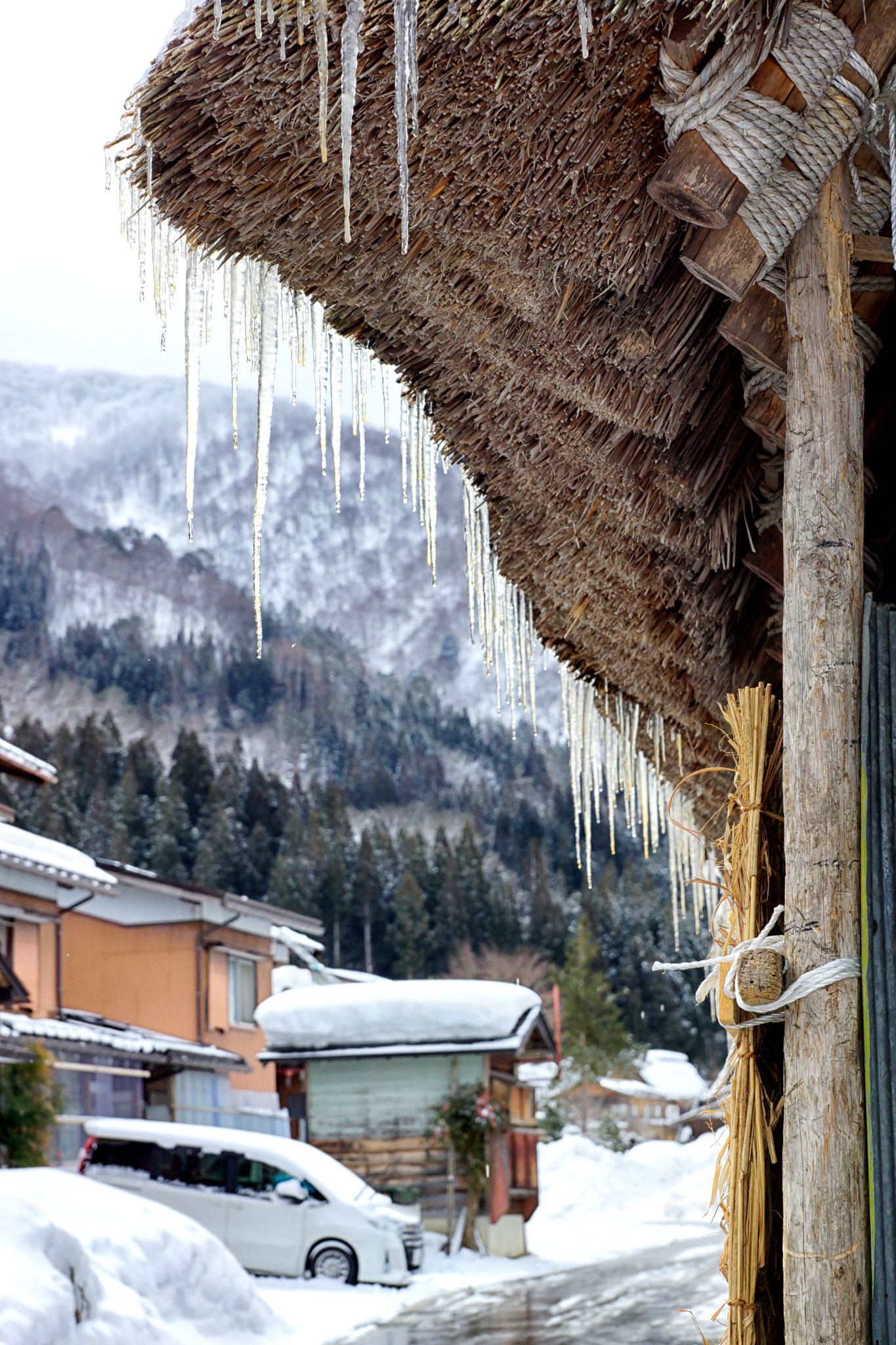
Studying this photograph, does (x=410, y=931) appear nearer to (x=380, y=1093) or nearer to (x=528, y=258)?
(x=380, y=1093)

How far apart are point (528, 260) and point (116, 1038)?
54.6ft

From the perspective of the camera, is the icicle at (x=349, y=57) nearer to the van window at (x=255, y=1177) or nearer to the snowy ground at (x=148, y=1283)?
the snowy ground at (x=148, y=1283)

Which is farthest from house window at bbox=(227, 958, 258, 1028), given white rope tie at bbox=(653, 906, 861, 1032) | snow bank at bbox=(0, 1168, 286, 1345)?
white rope tie at bbox=(653, 906, 861, 1032)

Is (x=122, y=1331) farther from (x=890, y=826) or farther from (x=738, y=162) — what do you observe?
(x=738, y=162)

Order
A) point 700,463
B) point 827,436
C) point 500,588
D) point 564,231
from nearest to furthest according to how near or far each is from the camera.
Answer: point 827,436 → point 564,231 → point 700,463 → point 500,588

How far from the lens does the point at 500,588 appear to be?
4.80 m

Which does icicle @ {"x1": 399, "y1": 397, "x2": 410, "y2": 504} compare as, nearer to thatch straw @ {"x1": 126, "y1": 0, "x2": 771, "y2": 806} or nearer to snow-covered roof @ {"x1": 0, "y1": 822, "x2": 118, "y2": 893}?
thatch straw @ {"x1": 126, "y1": 0, "x2": 771, "y2": 806}

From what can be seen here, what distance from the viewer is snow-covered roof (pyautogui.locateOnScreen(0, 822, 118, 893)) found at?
50.6ft

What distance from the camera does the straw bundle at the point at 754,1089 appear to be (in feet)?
8.20


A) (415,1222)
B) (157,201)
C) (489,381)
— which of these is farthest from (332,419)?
(415,1222)

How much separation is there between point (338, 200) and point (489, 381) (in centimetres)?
79

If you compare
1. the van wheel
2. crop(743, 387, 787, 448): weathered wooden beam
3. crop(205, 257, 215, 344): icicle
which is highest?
crop(205, 257, 215, 344): icicle

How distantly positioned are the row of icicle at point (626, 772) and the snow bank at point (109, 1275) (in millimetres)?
3726

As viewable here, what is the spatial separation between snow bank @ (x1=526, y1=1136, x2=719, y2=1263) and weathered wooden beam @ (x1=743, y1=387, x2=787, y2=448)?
15748 mm
